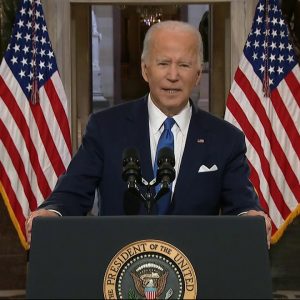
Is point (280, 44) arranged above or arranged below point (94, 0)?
below

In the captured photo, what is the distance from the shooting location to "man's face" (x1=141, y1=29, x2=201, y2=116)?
2.54 meters

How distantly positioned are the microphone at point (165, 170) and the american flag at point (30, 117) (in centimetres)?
324

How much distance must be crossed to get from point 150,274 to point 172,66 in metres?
0.85

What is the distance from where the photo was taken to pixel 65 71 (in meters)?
5.93

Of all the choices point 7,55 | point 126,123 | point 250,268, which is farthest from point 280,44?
point 250,268

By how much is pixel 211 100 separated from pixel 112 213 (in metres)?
4.98

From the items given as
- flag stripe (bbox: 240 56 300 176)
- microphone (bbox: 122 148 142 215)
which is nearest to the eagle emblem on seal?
microphone (bbox: 122 148 142 215)

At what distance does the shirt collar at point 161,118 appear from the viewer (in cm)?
271

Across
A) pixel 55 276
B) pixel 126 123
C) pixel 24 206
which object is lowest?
pixel 24 206

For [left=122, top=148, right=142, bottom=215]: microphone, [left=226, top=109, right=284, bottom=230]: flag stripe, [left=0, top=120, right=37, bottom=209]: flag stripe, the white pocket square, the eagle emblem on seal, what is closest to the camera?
the eagle emblem on seal

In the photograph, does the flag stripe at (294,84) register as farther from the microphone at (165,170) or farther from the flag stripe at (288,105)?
the microphone at (165,170)

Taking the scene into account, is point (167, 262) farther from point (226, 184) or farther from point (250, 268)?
point (226, 184)

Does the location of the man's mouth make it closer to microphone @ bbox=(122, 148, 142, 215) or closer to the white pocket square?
the white pocket square

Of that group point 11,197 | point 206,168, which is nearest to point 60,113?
point 11,197
